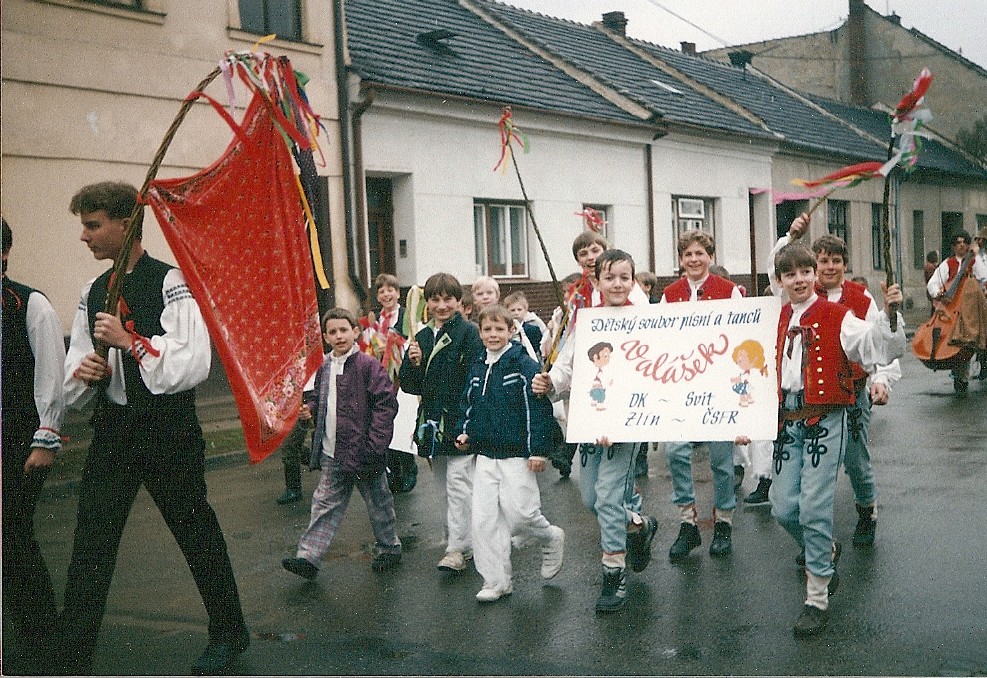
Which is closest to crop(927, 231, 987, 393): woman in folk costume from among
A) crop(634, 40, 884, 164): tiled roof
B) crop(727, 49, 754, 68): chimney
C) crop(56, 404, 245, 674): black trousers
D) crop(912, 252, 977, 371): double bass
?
crop(912, 252, 977, 371): double bass

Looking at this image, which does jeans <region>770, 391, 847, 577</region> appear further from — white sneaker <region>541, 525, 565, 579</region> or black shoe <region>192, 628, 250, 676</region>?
black shoe <region>192, 628, 250, 676</region>

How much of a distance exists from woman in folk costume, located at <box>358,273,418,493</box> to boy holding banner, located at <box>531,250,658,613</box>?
2.65m

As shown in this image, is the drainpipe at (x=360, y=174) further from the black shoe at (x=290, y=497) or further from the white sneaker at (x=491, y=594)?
the white sneaker at (x=491, y=594)

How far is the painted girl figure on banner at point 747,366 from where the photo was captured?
207 inches

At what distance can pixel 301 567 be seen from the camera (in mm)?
6113

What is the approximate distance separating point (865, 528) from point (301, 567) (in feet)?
11.1

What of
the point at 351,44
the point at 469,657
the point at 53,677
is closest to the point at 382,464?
the point at 469,657

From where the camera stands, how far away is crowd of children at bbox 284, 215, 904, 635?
509 cm

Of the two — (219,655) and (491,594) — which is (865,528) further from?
(219,655)

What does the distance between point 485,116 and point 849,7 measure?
24.1 m

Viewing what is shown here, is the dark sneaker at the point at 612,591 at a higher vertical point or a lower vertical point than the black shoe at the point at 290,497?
higher

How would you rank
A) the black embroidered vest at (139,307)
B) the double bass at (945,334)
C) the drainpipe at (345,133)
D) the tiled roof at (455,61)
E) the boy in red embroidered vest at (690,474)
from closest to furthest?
the black embroidered vest at (139,307) → the boy in red embroidered vest at (690,474) → the double bass at (945,334) → the drainpipe at (345,133) → the tiled roof at (455,61)

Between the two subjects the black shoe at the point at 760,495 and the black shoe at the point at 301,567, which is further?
the black shoe at the point at 760,495

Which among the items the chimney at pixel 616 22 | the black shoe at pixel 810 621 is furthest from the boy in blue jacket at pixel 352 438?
the chimney at pixel 616 22
